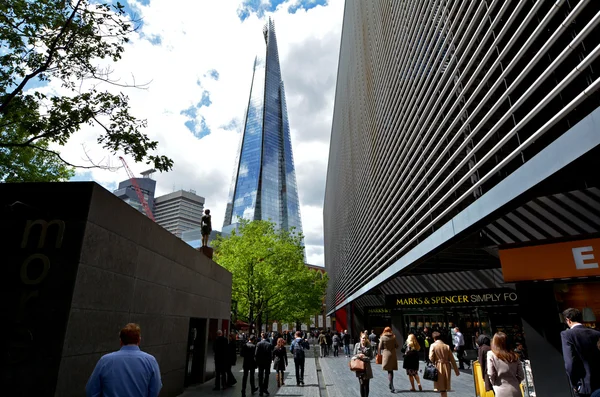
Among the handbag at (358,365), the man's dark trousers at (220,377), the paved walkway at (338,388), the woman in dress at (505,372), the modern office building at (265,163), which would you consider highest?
the modern office building at (265,163)

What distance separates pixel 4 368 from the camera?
482cm

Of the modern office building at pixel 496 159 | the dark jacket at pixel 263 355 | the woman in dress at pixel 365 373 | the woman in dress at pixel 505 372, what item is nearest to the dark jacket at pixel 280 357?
the dark jacket at pixel 263 355

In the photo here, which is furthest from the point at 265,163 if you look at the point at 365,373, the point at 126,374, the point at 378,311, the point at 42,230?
the point at 126,374

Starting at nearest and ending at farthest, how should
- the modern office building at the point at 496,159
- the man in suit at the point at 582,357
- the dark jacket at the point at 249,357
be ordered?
the man in suit at the point at 582,357 < the modern office building at the point at 496,159 < the dark jacket at the point at 249,357

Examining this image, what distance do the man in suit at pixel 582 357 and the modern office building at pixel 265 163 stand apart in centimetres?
11819

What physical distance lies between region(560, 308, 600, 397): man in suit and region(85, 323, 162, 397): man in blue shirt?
5.13 meters

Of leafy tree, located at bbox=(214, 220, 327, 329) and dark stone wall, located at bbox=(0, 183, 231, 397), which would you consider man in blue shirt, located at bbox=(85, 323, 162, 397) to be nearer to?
dark stone wall, located at bbox=(0, 183, 231, 397)

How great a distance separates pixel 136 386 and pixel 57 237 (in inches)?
131

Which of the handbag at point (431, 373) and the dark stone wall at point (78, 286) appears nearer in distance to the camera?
the dark stone wall at point (78, 286)

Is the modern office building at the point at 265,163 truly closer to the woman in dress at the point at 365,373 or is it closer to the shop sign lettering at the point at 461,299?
the shop sign lettering at the point at 461,299

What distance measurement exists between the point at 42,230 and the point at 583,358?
26.0ft

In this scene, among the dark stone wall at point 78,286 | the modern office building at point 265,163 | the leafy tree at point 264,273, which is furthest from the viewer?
the modern office building at point 265,163

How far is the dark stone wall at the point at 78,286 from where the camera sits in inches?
197

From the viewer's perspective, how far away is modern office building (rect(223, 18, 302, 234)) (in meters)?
129
